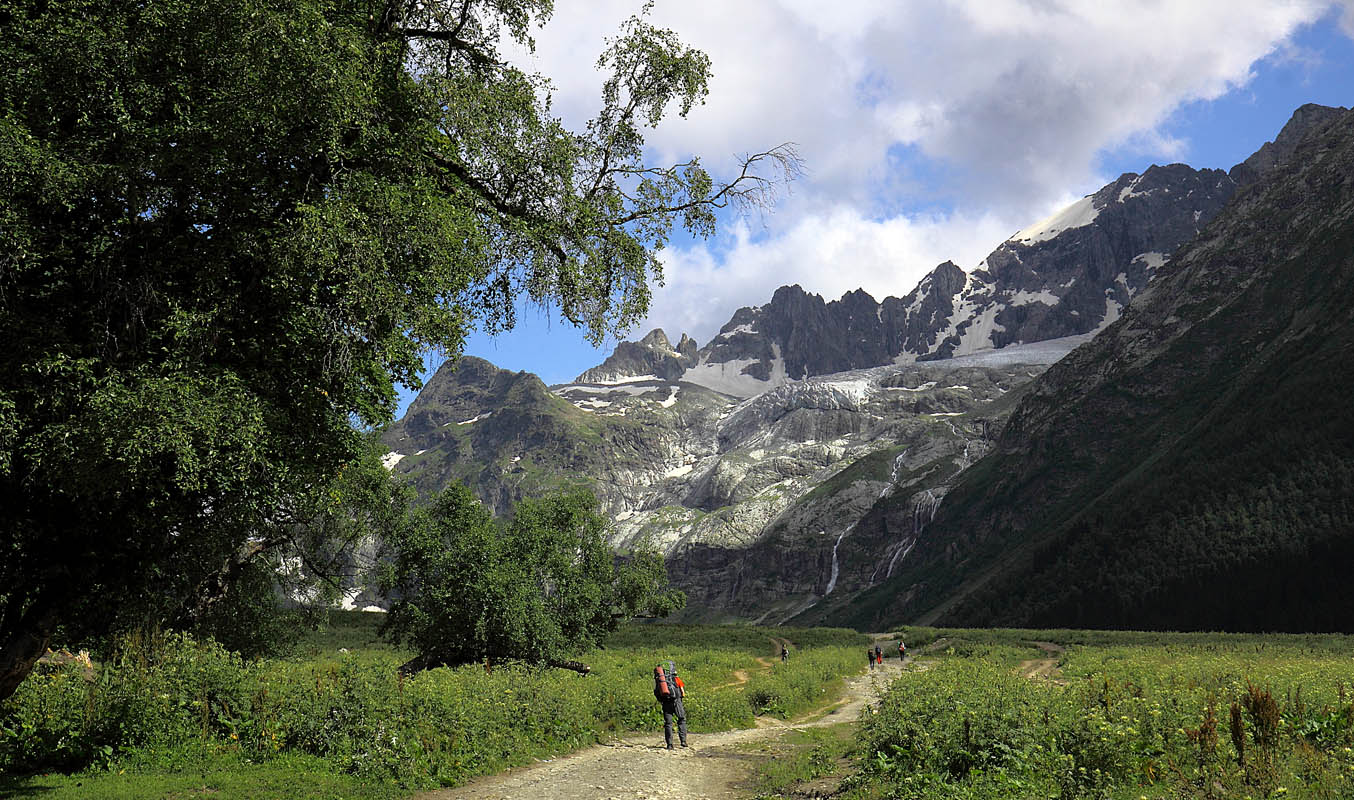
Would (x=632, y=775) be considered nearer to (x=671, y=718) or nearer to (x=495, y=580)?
(x=671, y=718)

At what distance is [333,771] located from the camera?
1509 cm

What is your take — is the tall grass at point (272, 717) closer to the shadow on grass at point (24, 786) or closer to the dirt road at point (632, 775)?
the shadow on grass at point (24, 786)

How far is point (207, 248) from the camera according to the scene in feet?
33.9

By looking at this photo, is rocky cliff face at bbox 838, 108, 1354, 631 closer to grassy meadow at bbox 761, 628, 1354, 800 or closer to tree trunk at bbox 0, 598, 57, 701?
grassy meadow at bbox 761, 628, 1354, 800

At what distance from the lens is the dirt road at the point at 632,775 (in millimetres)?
14422

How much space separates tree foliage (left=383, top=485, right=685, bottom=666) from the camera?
3284cm

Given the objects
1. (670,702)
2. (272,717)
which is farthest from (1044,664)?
(272,717)

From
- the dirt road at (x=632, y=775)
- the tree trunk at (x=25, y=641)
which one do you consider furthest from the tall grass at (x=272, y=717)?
the tree trunk at (x=25, y=641)

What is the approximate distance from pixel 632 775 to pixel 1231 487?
135m

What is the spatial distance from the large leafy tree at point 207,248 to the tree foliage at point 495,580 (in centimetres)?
2167

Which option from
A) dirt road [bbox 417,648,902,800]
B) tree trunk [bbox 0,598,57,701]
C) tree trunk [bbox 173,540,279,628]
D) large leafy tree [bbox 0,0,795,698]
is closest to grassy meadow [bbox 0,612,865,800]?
dirt road [bbox 417,648,902,800]

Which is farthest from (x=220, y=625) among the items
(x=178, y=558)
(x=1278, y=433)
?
(x=1278, y=433)

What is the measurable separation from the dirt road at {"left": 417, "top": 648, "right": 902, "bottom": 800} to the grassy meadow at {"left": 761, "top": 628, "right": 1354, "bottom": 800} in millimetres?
1226

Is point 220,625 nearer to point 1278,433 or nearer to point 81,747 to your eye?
point 81,747
